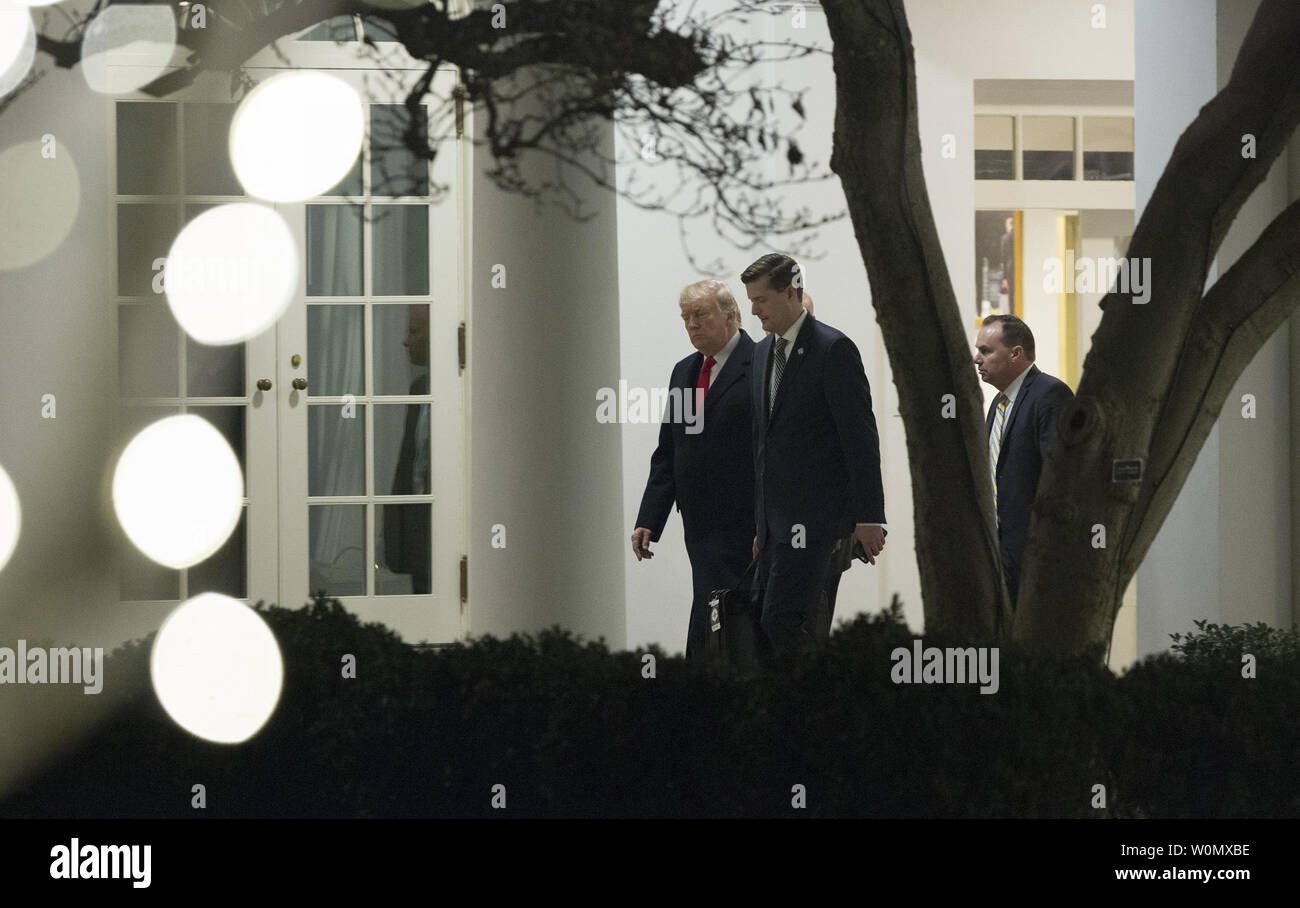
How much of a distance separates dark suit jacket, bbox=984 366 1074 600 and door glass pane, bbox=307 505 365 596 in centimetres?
200

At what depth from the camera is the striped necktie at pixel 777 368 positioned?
12.9 feet

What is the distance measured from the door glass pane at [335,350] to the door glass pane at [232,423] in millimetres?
238

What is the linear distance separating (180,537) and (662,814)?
1762 millimetres

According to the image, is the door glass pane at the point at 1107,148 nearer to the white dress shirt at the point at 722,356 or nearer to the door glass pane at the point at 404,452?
the white dress shirt at the point at 722,356

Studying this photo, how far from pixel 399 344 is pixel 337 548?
71cm

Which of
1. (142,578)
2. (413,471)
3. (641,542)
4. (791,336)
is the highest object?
(791,336)

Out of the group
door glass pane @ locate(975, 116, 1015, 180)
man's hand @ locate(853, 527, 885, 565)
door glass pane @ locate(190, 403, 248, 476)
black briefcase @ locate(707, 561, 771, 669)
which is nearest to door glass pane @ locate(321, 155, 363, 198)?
door glass pane @ locate(190, 403, 248, 476)

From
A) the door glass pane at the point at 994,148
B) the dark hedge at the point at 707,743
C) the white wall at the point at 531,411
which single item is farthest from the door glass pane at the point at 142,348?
the door glass pane at the point at 994,148

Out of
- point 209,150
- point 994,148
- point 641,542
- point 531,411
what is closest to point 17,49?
point 209,150

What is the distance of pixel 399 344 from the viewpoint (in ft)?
14.9

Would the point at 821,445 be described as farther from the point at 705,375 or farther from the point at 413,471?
the point at 413,471

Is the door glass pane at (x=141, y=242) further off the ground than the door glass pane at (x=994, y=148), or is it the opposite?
the door glass pane at (x=994, y=148)

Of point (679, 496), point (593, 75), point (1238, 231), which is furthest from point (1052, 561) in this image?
point (593, 75)
